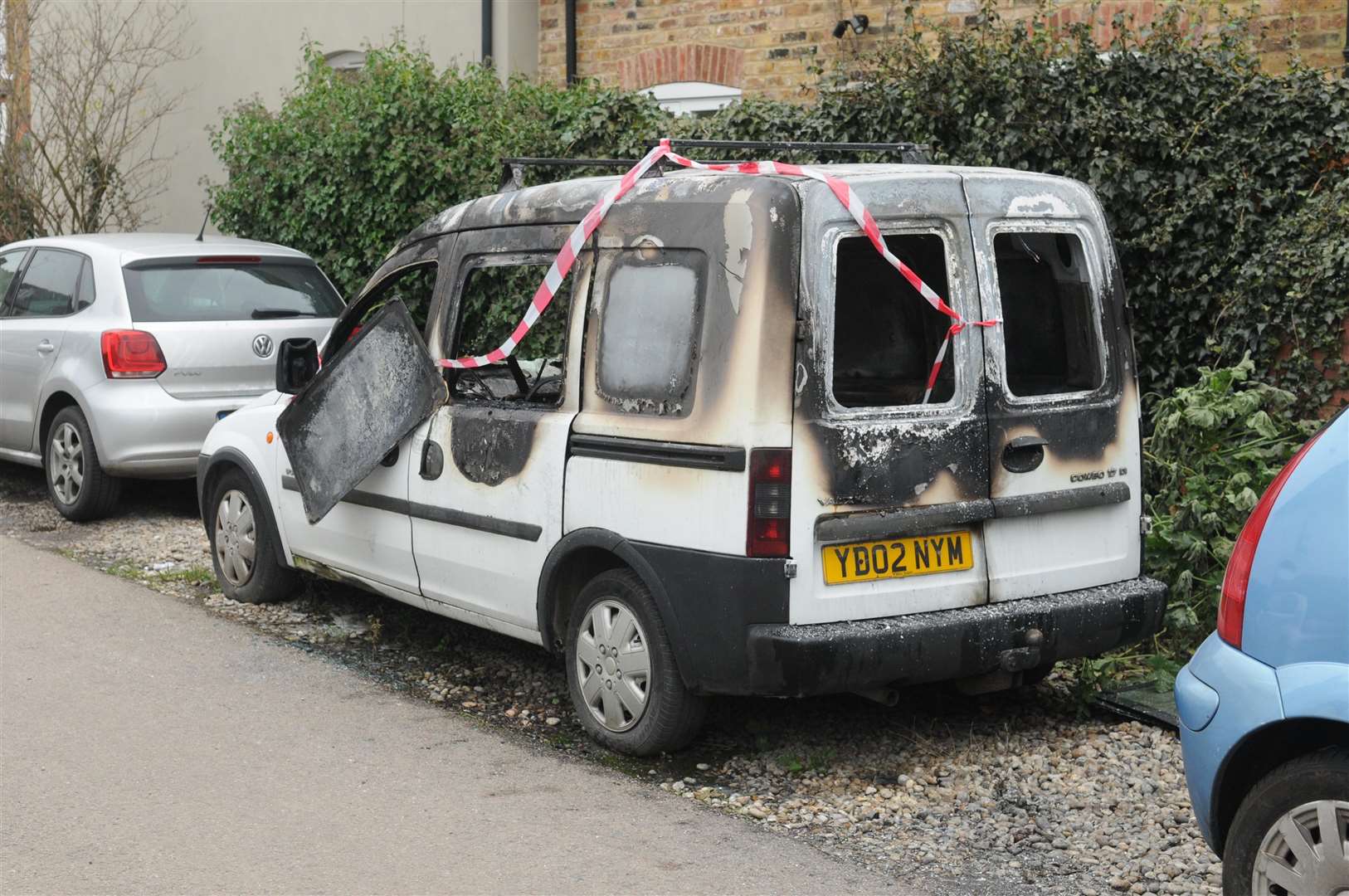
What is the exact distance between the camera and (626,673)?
544cm

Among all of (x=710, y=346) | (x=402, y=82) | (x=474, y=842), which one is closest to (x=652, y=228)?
(x=710, y=346)

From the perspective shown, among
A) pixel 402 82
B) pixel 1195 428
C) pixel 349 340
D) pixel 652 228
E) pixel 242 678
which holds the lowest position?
pixel 242 678

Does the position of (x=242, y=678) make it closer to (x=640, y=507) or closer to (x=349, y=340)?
(x=349, y=340)

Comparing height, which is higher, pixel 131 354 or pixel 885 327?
pixel 885 327

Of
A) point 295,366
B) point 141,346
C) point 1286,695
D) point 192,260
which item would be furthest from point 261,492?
point 1286,695

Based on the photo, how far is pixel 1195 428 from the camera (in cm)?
705

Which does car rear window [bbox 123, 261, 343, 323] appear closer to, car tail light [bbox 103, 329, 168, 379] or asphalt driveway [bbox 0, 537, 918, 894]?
car tail light [bbox 103, 329, 168, 379]

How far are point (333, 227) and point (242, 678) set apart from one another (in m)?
5.81

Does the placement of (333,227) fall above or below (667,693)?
above

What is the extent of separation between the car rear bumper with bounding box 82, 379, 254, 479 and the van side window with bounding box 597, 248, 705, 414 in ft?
15.5

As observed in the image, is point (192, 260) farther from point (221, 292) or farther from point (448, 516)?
point (448, 516)

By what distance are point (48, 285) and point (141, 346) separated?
1342 millimetres

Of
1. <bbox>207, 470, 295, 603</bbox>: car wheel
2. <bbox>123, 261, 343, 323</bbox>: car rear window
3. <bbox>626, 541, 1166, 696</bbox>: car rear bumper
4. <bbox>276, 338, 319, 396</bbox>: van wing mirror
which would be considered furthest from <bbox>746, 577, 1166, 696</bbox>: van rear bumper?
<bbox>123, 261, 343, 323</bbox>: car rear window

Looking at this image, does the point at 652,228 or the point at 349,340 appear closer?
the point at 652,228
